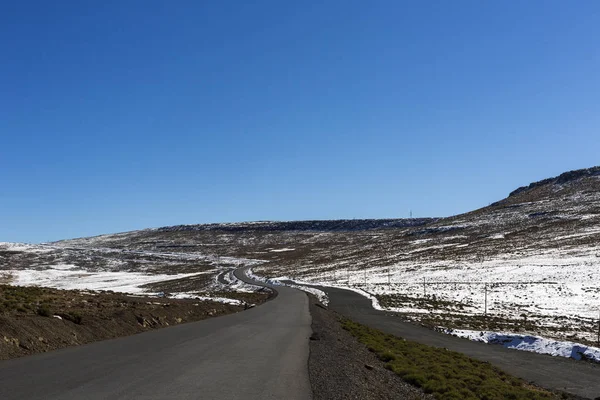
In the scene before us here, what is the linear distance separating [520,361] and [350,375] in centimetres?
1230

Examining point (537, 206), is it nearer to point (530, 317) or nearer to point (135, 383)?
point (530, 317)

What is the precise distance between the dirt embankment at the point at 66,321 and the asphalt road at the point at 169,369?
93 cm

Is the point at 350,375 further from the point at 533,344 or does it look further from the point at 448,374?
the point at 533,344

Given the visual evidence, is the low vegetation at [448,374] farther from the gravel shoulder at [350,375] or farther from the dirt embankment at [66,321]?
the dirt embankment at [66,321]

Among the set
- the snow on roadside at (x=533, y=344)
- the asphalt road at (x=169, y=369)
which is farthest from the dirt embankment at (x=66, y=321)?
the snow on roadside at (x=533, y=344)

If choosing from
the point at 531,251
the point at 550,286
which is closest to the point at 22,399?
the point at 550,286

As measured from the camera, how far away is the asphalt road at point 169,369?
33.4 ft

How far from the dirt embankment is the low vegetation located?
35.2 ft

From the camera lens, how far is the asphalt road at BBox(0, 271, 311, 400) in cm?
1019

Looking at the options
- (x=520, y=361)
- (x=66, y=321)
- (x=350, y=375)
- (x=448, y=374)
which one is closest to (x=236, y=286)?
(x=66, y=321)

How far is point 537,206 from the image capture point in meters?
153

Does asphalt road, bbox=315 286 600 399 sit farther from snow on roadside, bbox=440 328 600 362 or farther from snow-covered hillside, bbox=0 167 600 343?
snow-covered hillside, bbox=0 167 600 343

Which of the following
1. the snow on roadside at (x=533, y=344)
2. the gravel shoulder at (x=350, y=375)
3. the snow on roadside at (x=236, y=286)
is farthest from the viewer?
the snow on roadside at (x=236, y=286)

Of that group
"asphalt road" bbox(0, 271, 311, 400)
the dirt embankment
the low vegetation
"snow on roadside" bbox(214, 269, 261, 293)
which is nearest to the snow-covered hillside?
"snow on roadside" bbox(214, 269, 261, 293)
